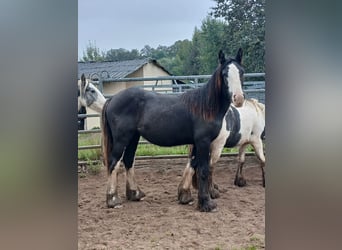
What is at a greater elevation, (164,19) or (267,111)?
(164,19)

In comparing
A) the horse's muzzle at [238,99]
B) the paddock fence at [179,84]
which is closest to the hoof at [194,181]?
the paddock fence at [179,84]

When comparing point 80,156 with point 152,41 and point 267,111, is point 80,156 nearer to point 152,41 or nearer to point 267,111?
point 152,41

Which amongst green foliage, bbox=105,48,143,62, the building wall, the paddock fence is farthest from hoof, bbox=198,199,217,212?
green foliage, bbox=105,48,143,62

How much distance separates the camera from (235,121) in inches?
66.2

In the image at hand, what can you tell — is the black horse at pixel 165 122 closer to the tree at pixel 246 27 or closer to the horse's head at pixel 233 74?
the horse's head at pixel 233 74

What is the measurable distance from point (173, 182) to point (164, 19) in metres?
0.71

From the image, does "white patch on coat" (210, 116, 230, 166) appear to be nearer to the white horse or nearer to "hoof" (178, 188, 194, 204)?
the white horse

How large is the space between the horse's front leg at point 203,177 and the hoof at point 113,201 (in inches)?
13.9

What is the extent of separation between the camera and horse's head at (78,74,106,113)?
1.43 m

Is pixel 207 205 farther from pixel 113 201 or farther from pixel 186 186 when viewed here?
pixel 113 201

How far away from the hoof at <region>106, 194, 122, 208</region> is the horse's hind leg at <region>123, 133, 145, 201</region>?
1.9 inches
